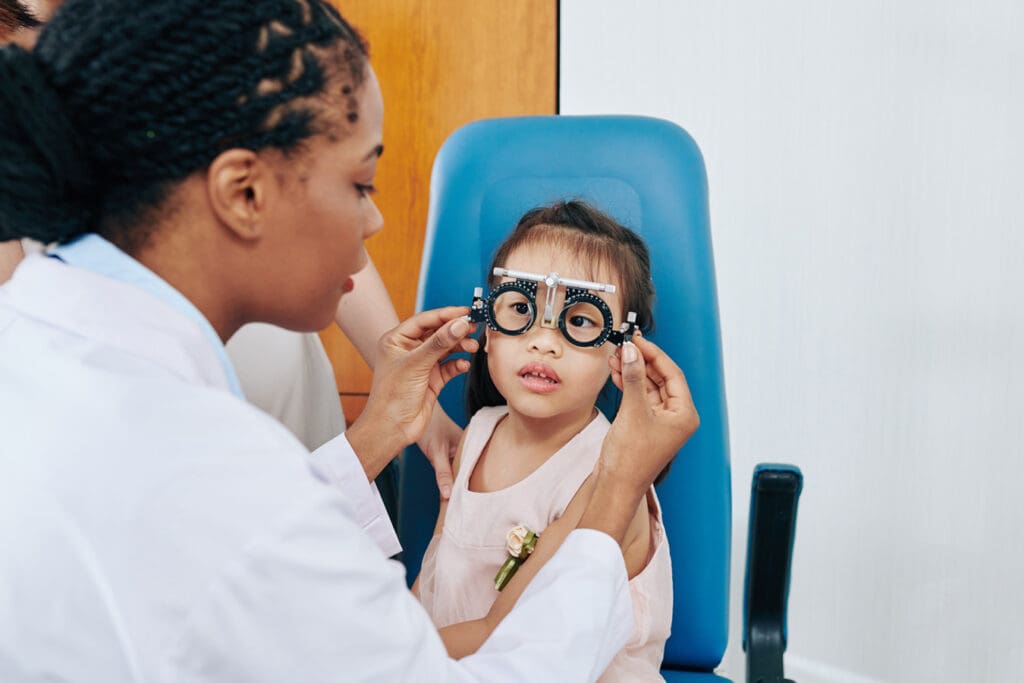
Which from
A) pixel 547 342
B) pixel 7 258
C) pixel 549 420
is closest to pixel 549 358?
pixel 547 342

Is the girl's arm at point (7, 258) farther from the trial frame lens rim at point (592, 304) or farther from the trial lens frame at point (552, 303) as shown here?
the trial frame lens rim at point (592, 304)

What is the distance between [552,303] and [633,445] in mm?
270

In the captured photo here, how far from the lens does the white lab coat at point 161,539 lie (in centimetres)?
66

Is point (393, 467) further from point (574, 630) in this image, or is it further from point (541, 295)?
point (574, 630)

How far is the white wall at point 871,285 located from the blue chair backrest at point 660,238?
0.61 metres

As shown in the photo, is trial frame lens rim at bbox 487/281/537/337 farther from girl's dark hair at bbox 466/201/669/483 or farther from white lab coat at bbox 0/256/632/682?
white lab coat at bbox 0/256/632/682

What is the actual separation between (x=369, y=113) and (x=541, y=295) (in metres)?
0.45

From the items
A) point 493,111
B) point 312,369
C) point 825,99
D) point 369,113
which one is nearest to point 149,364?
point 369,113

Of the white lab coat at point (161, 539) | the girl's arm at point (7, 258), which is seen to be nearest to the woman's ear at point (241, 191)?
the white lab coat at point (161, 539)

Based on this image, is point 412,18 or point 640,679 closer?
point 640,679

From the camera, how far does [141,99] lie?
0.76 meters

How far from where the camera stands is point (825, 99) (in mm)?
1846

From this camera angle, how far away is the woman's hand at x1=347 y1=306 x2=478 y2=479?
49.3 inches

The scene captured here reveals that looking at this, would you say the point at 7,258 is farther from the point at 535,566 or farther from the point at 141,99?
the point at 535,566
